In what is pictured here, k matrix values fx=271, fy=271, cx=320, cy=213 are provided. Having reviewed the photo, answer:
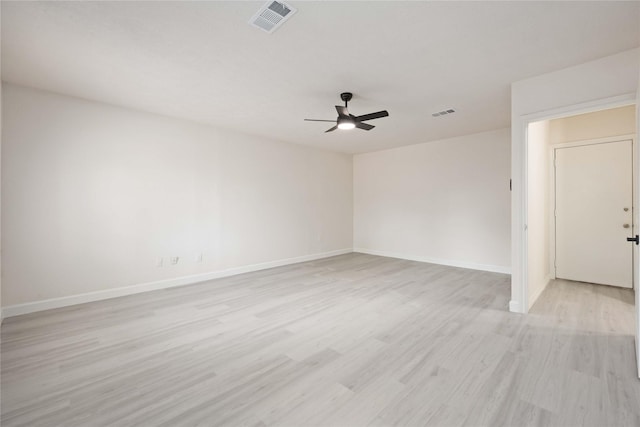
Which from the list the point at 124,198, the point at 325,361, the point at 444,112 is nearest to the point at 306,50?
the point at 444,112

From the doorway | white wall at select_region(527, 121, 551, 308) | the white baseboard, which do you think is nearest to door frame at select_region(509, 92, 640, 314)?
white wall at select_region(527, 121, 551, 308)

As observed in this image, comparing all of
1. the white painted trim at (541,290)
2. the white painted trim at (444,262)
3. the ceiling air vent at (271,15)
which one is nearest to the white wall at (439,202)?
the white painted trim at (444,262)

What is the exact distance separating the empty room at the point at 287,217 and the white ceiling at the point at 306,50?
0.08 ft

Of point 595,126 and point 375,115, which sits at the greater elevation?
point 595,126

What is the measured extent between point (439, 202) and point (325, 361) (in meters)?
4.73

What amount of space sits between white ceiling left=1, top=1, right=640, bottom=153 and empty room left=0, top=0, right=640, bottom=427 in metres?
0.03

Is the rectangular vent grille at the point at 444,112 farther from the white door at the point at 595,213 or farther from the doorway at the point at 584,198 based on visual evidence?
the white door at the point at 595,213

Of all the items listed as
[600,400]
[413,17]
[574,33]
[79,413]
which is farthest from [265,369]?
[574,33]

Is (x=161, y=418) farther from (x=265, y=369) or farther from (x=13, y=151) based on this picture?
(x=13, y=151)

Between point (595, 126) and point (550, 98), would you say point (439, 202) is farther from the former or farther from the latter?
point (550, 98)

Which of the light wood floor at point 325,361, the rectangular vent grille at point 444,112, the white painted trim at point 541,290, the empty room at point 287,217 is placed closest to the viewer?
the light wood floor at point 325,361

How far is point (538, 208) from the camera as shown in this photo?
3.80 m

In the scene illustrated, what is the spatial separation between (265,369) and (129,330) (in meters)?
1.71

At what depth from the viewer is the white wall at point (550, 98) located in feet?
8.47
